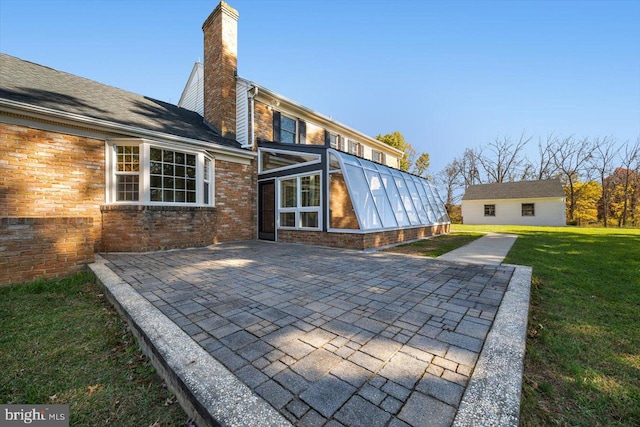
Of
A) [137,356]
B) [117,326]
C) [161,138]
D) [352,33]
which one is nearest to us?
[137,356]

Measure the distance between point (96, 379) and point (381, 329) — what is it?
2.38m

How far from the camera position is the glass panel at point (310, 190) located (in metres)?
7.81

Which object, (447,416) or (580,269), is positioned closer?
(447,416)

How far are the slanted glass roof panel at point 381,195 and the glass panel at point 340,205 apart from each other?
18cm

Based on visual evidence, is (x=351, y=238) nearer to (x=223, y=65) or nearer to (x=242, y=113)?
(x=242, y=113)

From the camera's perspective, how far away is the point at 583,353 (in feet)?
6.86

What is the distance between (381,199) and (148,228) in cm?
682

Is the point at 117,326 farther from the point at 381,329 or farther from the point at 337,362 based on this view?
the point at 381,329

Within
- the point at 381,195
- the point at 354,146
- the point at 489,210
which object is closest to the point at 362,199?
the point at 381,195

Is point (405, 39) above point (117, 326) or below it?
above

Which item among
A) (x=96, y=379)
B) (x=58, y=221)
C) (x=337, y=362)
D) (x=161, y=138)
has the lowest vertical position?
(x=96, y=379)

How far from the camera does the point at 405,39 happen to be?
12.9 metres

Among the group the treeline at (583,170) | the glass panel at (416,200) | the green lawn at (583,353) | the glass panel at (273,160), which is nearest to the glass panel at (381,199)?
the glass panel at (416,200)

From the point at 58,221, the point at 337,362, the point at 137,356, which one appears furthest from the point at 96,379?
the point at 58,221
